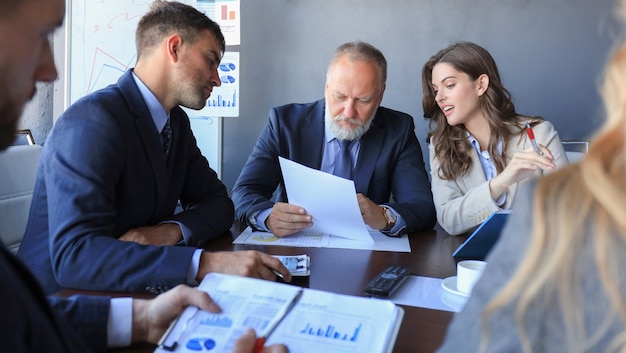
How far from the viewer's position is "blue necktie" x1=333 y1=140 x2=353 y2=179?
251cm

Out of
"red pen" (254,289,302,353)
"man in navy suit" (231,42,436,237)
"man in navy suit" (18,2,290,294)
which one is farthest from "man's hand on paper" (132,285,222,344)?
"man in navy suit" (231,42,436,237)

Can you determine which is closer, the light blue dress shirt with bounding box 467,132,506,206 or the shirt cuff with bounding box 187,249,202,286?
the shirt cuff with bounding box 187,249,202,286

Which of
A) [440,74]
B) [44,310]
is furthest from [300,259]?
[440,74]

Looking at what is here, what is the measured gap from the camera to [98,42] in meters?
3.30

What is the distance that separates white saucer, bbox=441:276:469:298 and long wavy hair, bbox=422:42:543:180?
44.8 inches

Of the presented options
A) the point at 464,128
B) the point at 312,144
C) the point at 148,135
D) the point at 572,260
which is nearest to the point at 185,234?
the point at 148,135

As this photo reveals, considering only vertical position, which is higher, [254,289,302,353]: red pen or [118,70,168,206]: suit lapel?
[118,70,168,206]: suit lapel

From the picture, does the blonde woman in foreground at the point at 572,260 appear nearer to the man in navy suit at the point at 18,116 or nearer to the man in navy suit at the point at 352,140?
the man in navy suit at the point at 18,116

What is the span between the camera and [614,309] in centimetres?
55

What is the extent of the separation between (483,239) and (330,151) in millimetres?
1121

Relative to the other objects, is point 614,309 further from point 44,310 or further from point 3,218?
point 3,218

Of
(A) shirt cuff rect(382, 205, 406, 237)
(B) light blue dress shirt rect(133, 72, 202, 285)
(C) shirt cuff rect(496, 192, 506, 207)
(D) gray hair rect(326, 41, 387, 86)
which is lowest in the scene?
(A) shirt cuff rect(382, 205, 406, 237)

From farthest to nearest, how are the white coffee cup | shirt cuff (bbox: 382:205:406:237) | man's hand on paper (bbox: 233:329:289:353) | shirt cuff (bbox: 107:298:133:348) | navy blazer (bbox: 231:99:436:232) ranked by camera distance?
navy blazer (bbox: 231:99:436:232)
shirt cuff (bbox: 382:205:406:237)
the white coffee cup
shirt cuff (bbox: 107:298:133:348)
man's hand on paper (bbox: 233:329:289:353)

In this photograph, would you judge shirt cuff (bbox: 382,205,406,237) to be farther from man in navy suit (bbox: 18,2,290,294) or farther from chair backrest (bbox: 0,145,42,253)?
chair backrest (bbox: 0,145,42,253)
